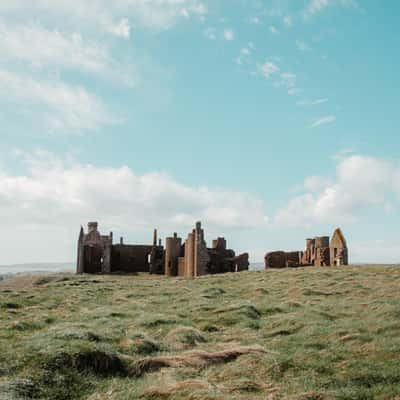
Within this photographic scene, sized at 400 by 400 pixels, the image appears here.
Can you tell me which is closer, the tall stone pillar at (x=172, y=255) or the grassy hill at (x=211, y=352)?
the grassy hill at (x=211, y=352)

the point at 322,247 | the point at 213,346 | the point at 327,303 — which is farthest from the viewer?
the point at 322,247

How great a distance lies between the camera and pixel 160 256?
159 feet

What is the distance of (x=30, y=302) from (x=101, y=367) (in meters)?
11.5

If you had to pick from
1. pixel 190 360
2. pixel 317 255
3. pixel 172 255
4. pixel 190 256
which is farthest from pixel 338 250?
pixel 190 360

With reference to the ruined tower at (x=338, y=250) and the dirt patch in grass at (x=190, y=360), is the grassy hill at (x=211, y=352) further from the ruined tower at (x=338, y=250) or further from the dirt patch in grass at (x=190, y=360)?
the ruined tower at (x=338, y=250)

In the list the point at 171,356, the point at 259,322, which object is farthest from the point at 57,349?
the point at 259,322

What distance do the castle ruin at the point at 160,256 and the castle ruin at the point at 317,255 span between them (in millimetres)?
3626

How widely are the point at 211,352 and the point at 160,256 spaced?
131ft

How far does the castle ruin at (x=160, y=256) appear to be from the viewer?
1569 inches

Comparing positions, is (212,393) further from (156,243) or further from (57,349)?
(156,243)

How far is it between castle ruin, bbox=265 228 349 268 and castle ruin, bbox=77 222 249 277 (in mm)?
3626

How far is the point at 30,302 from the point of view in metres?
18.3

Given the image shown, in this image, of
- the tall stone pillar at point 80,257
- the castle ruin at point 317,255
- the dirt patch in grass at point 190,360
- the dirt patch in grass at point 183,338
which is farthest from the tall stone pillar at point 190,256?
the dirt patch in grass at point 190,360

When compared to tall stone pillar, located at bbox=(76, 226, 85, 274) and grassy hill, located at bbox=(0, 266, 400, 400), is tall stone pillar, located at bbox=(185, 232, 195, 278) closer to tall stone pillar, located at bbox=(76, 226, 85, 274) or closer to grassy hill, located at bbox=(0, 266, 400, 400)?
tall stone pillar, located at bbox=(76, 226, 85, 274)
